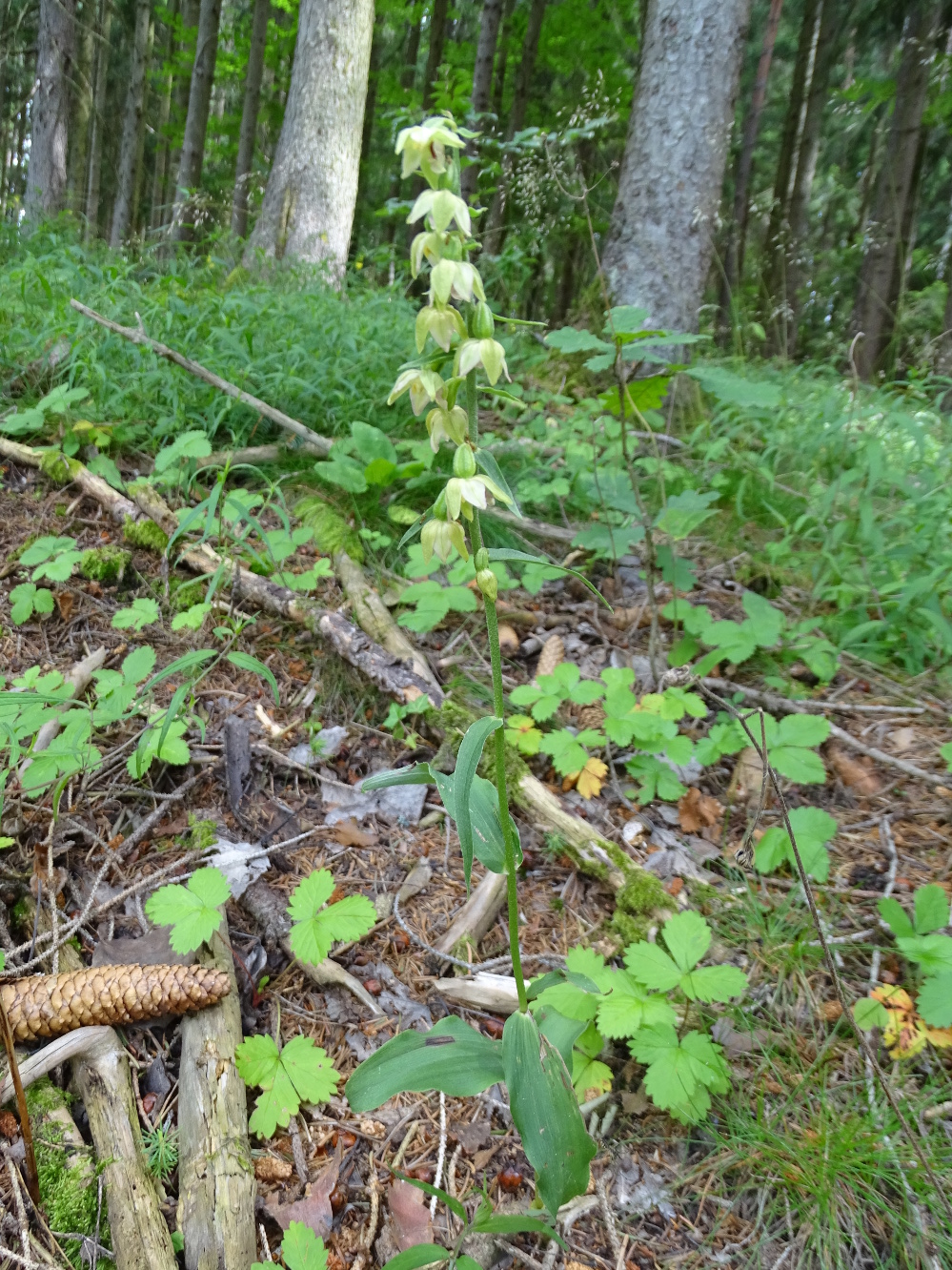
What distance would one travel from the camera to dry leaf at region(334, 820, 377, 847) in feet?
6.44

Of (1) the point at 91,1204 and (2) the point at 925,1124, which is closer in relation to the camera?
(1) the point at 91,1204

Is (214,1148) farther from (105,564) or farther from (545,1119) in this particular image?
(105,564)

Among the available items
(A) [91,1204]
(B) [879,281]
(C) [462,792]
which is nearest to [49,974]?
(A) [91,1204]

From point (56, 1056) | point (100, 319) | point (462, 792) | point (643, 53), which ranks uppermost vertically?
point (643, 53)

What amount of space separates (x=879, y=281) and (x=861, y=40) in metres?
4.32

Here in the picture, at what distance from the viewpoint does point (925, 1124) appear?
1.36 meters

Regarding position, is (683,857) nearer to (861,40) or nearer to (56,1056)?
(56,1056)

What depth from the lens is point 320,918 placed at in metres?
1.57

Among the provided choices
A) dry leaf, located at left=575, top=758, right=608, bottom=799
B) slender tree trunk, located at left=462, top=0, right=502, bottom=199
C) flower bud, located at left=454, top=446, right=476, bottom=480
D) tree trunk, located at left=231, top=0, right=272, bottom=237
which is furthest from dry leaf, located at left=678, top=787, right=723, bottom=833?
tree trunk, located at left=231, top=0, right=272, bottom=237

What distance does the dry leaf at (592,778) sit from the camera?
2.10 meters

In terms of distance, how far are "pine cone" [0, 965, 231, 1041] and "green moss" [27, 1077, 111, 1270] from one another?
13 cm

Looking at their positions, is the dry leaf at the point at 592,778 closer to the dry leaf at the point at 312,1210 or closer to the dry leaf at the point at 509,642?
the dry leaf at the point at 509,642

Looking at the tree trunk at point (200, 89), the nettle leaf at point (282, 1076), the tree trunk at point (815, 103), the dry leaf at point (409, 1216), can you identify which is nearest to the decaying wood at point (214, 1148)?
the nettle leaf at point (282, 1076)

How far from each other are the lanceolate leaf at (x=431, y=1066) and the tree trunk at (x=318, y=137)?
19.8 feet
